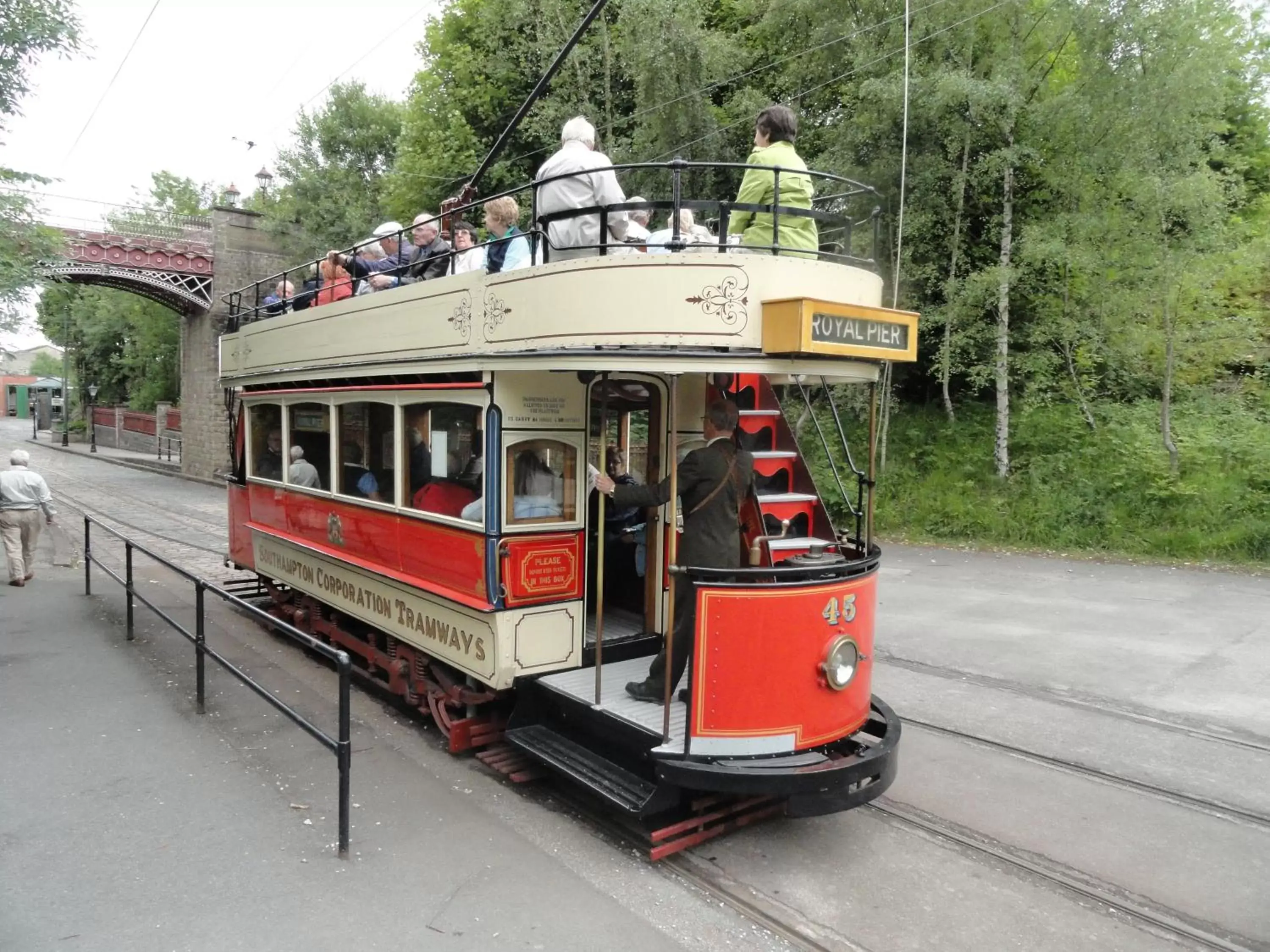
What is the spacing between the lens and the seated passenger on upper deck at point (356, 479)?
21.1ft

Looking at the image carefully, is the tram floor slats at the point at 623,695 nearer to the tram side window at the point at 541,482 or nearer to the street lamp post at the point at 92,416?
the tram side window at the point at 541,482

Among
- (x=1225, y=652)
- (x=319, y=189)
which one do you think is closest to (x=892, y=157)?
(x=1225, y=652)

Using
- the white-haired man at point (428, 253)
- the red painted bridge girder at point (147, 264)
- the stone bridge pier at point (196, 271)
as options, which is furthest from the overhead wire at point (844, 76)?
the red painted bridge girder at point (147, 264)

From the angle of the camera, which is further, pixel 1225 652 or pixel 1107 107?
pixel 1107 107

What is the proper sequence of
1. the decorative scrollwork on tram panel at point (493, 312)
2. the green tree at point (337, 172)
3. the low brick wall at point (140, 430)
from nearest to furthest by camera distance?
the decorative scrollwork on tram panel at point (493, 312), the green tree at point (337, 172), the low brick wall at point (140, 430)

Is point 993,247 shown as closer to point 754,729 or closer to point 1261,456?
point 1261,456

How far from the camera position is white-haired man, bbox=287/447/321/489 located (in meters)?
7.46

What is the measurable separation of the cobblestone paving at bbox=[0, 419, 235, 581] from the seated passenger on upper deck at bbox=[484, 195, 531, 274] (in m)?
7.92

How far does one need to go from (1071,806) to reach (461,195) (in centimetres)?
610

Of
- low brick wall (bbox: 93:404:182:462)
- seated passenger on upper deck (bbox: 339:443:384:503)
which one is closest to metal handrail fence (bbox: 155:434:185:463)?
low brick wall (bbox: 93:404:182:462)

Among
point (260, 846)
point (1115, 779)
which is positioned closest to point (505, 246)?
point (260, 846)

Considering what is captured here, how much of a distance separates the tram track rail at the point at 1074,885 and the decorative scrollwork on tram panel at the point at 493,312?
3460 millimetres

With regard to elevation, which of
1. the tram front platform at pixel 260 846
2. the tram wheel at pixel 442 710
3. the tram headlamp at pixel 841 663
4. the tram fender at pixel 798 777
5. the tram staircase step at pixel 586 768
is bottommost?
the tram front platform at pixel 260 846

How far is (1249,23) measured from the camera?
12.4 m
